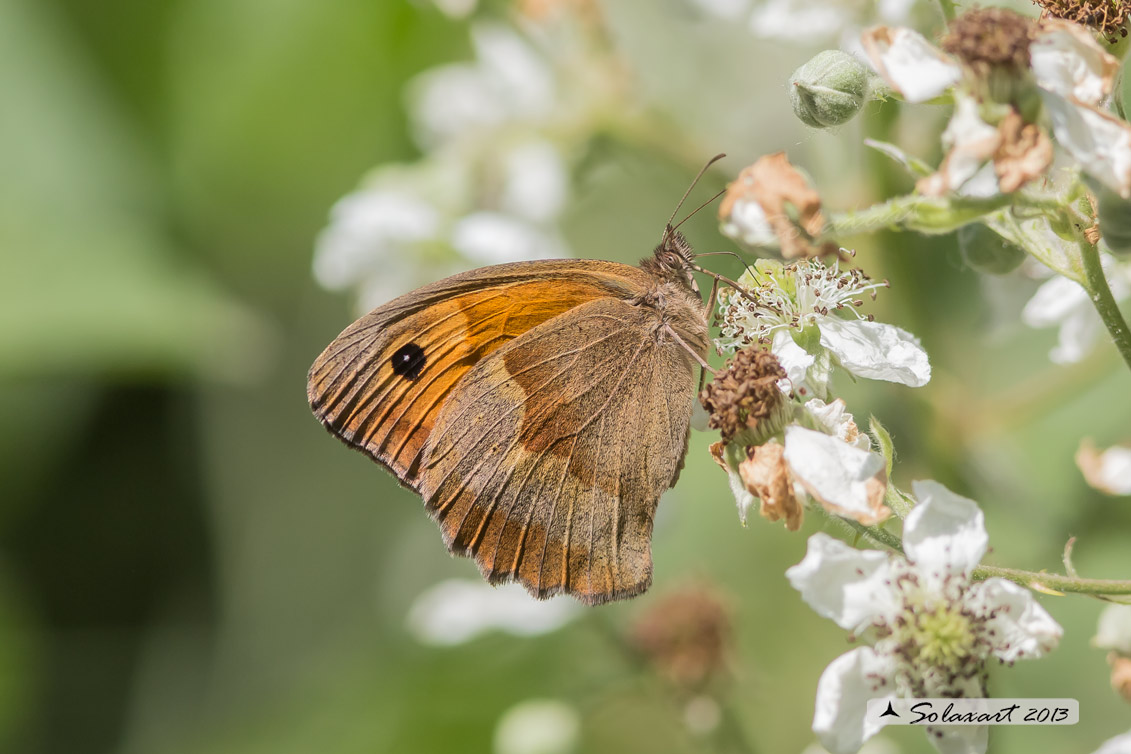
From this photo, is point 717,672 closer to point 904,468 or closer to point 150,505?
point 904,468

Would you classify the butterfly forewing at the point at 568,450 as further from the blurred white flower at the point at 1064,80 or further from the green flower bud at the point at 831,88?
the blurred white flower at the point at 1064,80

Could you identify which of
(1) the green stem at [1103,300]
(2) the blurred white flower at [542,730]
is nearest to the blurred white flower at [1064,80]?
(1) the green stem at [1103,300]

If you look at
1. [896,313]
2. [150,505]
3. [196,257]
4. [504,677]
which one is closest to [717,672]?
[504,677]

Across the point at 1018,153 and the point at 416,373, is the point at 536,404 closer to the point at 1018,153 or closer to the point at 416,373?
the point at 416,373

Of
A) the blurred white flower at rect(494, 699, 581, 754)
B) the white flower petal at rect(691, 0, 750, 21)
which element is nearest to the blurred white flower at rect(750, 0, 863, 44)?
the white flower petal at rect(691, 0, 750, 21)

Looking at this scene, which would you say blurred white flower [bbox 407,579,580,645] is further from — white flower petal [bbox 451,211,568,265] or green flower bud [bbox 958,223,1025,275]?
green flower bud [bbox 958,223,1025,275]

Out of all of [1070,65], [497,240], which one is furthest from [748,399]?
[497,240]
